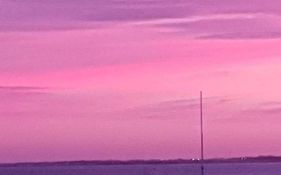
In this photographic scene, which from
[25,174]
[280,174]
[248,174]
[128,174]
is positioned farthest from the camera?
[25,174]

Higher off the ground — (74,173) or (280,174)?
(74,173)

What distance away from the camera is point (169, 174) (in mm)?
61688

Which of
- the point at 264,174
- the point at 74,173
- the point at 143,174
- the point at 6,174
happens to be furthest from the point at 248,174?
the point at 74,173

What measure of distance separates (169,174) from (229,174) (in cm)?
612

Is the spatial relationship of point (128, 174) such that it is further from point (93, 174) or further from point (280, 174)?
point (280, 174)

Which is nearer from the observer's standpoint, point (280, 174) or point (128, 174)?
point (280, 174)

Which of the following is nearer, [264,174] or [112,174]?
[264,174]

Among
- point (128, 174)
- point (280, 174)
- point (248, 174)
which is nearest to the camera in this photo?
point (280, 174)

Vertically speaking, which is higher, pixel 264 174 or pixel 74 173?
pixel 74 173

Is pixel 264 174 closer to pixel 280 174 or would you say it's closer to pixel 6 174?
pixel 280 174

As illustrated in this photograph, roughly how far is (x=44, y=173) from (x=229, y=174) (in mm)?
19281

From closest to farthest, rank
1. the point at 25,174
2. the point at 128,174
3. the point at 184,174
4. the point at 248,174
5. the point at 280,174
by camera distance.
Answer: the point at 280,174 < the point at 248,174 < the point at 184,174 < the point at 128,174 < the point at 25,174

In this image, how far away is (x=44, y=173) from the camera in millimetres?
72812

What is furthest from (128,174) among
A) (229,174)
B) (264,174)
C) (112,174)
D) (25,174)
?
(264,174)
